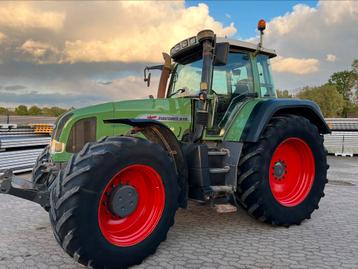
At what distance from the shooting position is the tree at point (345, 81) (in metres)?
52.4

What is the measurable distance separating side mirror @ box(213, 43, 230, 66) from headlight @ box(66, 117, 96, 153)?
61.9 inches

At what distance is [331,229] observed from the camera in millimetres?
4656

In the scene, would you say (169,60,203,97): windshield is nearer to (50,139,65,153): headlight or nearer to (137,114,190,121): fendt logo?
(137,114,190,121): fendt logo

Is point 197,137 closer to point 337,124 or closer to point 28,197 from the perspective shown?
point 28,197

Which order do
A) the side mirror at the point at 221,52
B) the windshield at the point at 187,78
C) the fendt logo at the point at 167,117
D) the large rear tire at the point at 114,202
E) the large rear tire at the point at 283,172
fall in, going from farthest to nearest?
the windshield at the point at 187,78
the large rear tire at the point at 283,172
the fendt logo at the point at 167,117
the side mirror at the point at 221,52
the large rear tire at the point at 114,202

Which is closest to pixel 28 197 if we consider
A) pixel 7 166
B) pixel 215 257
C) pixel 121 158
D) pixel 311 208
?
pixel 121 158

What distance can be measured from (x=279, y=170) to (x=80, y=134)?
8.67 feet

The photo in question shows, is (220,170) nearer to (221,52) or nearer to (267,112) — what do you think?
(267,112)

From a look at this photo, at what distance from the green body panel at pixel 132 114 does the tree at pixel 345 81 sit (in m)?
53.8

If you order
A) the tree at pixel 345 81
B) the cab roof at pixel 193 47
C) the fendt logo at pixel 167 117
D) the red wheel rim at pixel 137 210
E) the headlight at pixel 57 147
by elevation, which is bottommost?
the red wheel rim at pixel 137 210

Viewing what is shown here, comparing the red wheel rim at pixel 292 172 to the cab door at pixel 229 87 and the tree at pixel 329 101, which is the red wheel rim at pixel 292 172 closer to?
the cab door at pixel 229 87

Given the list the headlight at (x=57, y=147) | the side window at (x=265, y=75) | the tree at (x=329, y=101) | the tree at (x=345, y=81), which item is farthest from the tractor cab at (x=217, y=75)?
the tree at (x=345, y=81)

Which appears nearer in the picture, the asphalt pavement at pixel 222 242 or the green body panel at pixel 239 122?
the asphalt pavement at pixel 222 242

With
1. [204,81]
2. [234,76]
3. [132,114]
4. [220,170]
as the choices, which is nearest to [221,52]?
[204,81]
